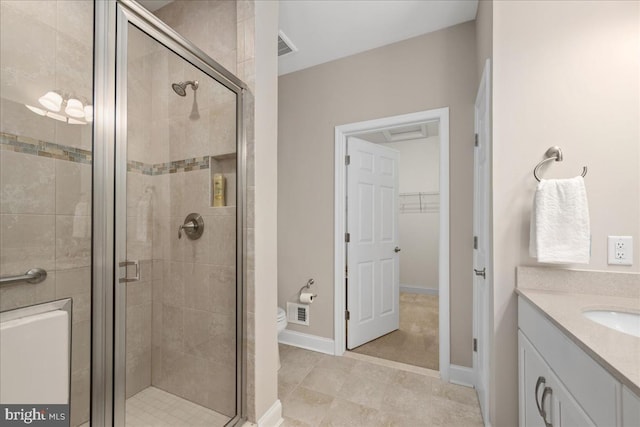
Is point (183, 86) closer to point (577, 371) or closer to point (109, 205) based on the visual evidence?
point (109, 205)

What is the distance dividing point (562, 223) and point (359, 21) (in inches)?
74.0

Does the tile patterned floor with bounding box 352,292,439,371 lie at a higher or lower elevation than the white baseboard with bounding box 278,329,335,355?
lower

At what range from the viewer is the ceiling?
1.91 metres

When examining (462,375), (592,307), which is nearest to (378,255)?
(462,375)

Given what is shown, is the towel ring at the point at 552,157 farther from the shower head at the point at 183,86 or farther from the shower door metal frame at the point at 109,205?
the shower door metal frame at the point at 109,205

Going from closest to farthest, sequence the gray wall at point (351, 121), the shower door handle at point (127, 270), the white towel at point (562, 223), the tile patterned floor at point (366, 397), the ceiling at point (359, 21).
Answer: the shower door handle at point (127, 270) < the white towel at point (562, 223) < the tile patterned floor at point (366, 397) < the ceiling at point (359, 21) < the gray wall at point (351, 121)

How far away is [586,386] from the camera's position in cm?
75

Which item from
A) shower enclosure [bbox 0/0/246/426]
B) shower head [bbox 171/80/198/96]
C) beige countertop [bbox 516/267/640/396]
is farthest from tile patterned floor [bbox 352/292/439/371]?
shower head [bbox 171/80/198/96]

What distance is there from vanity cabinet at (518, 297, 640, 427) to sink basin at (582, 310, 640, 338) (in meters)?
0.21

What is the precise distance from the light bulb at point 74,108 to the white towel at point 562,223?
1.85 meters

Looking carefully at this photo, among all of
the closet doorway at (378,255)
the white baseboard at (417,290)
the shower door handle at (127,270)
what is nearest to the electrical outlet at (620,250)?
the closet doorway at (378,255)

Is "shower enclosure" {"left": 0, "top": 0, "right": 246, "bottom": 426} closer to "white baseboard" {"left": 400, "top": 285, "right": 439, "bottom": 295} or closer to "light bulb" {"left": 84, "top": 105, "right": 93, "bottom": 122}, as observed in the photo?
Result: "light bulb" {"left": 84, "top": 105, "right": 93, "bottom": 122}

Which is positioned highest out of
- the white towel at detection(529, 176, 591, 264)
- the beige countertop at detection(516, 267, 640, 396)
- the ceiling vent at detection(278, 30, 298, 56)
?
the ceiling vent at detection(278, 30, 298, 56)

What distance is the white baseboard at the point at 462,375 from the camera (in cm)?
198
